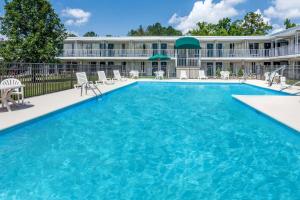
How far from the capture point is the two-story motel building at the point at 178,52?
3425cm

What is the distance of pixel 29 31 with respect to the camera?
24859 mm

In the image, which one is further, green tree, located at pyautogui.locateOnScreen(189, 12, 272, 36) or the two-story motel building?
green tree, located at pyautogui.locateOnScreen(189, 12, 272, 36)

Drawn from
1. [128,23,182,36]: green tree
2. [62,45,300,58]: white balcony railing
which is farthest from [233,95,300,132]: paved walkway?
[128,23,182,36]: green tree

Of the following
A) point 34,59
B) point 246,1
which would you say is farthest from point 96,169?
point 246,1

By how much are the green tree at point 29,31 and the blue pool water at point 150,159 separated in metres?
15.5

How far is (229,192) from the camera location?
177 inches

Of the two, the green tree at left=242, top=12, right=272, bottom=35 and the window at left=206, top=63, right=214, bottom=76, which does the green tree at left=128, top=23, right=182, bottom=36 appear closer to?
the green tree at left=242, top=12, right=272, bottom=35

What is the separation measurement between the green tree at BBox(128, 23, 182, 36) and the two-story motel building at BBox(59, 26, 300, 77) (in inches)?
1852

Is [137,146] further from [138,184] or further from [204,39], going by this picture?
[204,39]

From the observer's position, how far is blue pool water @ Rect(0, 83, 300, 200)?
180 inches

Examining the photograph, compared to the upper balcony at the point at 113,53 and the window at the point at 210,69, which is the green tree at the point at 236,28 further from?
the upper balcony at the point at 113,53

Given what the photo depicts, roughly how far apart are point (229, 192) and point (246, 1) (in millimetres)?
50748

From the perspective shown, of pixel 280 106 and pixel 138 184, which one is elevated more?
pixel 280 106

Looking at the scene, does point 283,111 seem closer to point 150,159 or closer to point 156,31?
point 150,159
